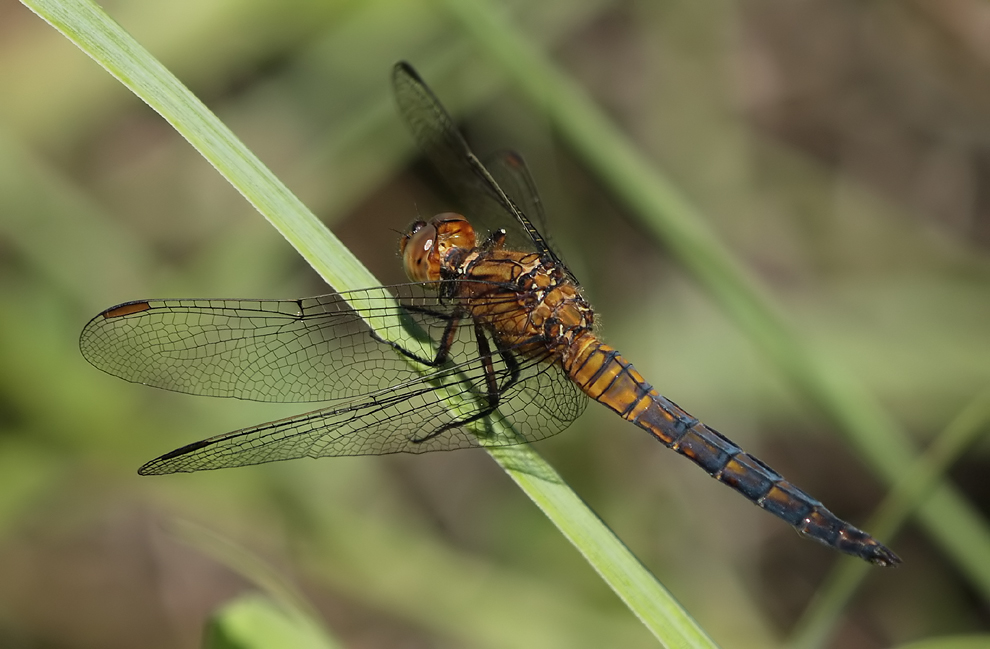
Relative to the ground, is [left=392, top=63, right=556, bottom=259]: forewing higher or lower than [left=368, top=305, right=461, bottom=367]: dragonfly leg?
higher

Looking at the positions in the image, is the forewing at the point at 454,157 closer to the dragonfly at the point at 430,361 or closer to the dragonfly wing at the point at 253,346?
the dragonfly at the point at 430,361

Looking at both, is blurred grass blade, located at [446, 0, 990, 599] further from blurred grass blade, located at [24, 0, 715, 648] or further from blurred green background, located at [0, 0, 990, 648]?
blurred grass blade, located at [24, 0, 715, 648]

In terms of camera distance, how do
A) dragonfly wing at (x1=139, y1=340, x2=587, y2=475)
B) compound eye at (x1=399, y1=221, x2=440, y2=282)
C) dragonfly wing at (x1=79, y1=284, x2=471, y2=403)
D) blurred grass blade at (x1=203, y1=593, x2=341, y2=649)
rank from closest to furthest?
blurred grass blade at (x1=203, y1=593, x2=341, y2=649) < dragonfly wing at (x1=139, y1=340, x2=587, y2=475) < dragonfly wing at (x1=79, y1=284, x2=471, y2=403) < compound eye at (x1=399, y1=221, x2=440, y2=282)

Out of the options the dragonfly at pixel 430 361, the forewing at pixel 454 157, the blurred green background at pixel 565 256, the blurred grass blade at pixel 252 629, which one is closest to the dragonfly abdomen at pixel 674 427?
the dragonfly at pixel 430 361

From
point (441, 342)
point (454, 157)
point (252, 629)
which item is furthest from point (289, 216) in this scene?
point (454, 157)

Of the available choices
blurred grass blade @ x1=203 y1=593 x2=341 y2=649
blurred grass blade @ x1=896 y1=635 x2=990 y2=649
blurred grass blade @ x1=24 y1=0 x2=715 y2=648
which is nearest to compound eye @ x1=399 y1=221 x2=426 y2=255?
blurred grass blade @ x1=24 y1=0 x2=715 y2=648

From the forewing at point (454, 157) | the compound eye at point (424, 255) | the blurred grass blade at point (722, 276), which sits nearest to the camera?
the blurred grass blade at point (722, 276)

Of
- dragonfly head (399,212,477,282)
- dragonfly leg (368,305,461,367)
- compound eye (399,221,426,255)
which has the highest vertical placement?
compound eye (399,221,426,255)
